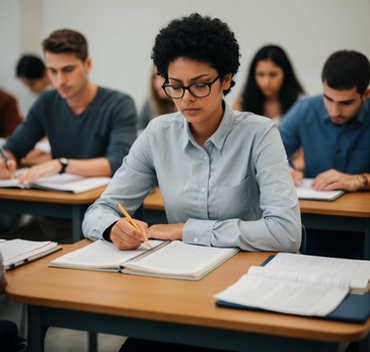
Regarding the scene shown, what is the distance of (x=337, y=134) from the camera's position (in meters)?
2.51

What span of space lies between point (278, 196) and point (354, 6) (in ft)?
10.4

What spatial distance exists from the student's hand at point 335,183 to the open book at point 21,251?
1335 mm

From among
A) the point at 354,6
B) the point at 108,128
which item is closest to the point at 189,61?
the point at 108,128

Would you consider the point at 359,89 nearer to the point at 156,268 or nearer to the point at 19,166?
the point at 156,268

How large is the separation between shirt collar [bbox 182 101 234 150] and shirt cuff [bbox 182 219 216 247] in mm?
285

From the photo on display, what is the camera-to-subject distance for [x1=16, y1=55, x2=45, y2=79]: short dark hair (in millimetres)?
4707

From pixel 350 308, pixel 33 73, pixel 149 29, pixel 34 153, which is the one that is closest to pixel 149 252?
pixel 350 308

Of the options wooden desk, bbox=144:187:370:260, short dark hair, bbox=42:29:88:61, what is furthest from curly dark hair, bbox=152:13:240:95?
short dark hair, bbox=42:29:88:61

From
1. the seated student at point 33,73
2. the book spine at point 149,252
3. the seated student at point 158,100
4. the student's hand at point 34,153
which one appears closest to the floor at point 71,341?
the book spine at point 149,252

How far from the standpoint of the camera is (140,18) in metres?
4.45

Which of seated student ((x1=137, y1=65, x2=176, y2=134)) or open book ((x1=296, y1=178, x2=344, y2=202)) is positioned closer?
open book ((x1=296, y1=178, x2=344, y2=202))

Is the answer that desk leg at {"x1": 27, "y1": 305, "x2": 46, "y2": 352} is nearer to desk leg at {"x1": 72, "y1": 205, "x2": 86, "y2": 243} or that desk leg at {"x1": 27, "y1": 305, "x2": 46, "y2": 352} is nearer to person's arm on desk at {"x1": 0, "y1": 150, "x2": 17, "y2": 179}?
desk leg at {"x1": 72, "y1": 205, "x2": 86, "y2": 243}

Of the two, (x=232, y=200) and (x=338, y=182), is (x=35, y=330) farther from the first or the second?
(x=338, y=182)

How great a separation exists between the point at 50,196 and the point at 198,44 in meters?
1.07
